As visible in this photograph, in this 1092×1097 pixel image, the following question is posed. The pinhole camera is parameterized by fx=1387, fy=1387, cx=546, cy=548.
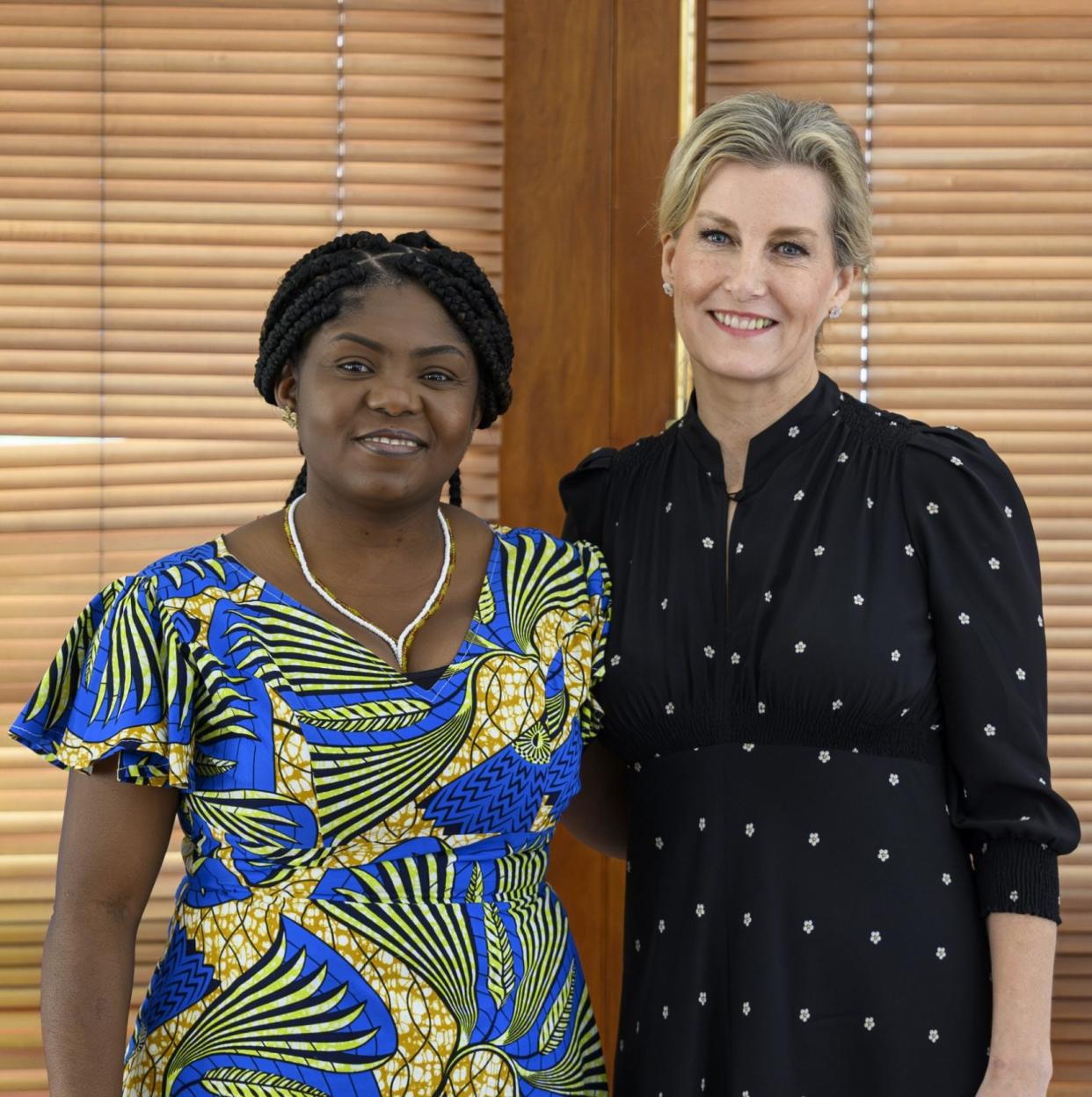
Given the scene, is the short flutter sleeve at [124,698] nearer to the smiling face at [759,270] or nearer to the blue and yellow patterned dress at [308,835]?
the blue and yellow patterned dress at [308,835]

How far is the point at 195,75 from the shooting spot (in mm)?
2305

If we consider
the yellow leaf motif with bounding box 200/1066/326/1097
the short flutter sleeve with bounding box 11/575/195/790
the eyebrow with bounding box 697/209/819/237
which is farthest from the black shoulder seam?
the yellow leaf motif with bounding box 200/1066/326/1097

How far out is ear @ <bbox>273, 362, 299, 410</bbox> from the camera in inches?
66.6

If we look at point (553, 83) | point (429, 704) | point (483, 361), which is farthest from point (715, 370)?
point (553, 83)

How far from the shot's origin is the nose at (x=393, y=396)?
160cm

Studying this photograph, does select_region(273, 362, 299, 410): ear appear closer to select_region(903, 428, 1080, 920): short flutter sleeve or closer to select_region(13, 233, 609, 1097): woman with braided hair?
select_region(13, 233, 609, 1097): woman with braided hair

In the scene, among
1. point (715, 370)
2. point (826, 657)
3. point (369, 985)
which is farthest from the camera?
point (715, 370)

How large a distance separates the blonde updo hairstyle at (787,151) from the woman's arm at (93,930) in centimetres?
102

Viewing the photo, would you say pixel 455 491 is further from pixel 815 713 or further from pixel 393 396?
pixel 815 713

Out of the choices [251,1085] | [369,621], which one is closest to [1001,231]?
[369,621]

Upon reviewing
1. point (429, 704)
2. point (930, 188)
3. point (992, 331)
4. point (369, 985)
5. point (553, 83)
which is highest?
point (553, 83)

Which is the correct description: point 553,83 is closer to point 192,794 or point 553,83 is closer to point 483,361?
point 483,361

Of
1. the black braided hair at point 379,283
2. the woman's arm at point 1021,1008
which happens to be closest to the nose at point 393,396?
the black braided hair at point 379,283

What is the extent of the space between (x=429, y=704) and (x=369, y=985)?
12.5 inches
